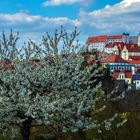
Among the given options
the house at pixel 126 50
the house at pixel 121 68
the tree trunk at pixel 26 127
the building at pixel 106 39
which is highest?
the building at pixel 106 39

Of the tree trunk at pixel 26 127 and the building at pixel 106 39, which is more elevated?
the building at pixel 106 39

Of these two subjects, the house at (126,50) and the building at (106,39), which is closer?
the house at (126,50)

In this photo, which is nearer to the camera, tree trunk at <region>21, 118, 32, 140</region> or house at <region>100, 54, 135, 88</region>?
tree trunk at <region>21, 118, 32, 140</region>

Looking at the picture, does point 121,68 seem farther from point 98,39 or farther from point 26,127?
point 26,127

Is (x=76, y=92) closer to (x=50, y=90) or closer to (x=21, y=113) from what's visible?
(x=50, y=90)

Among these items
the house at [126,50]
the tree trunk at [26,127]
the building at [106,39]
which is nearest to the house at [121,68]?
the house at [126,50]

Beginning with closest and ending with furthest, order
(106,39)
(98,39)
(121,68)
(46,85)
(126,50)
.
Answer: (46,85) → (121,68) → (126,50) → (98,39) → (106,39)

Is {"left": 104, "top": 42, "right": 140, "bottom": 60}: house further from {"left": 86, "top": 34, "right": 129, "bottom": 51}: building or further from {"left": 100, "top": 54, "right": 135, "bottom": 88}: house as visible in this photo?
{"left": 100, "top": 54, "right": 135, "bottom": 88}: house

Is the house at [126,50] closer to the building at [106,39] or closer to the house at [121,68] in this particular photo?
the building at [106,39]

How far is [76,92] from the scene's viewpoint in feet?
36.1

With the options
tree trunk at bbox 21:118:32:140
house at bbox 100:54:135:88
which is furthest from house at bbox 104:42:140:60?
tree trunk at bbox 21:118:32:140

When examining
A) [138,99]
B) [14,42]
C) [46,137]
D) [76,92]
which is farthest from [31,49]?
[138,99]

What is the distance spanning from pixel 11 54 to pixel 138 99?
3108cm

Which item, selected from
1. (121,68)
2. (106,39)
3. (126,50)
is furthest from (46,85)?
(106,39)
